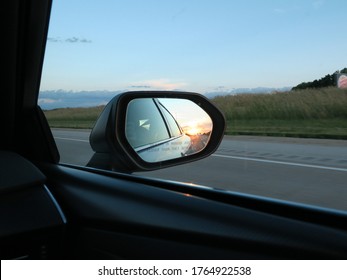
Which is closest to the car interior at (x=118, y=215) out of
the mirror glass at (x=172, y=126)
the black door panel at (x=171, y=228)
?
the black door panel at (x=171, y=228)

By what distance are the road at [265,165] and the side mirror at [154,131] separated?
814 mm

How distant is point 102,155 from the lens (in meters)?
2.44

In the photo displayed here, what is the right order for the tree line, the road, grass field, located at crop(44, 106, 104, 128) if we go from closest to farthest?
the tree line
grass field, located at crop(44, 106, 104, 128)
the road

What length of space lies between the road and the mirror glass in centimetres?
80

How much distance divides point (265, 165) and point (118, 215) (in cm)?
462

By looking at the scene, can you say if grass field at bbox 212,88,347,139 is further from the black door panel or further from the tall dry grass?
the black door panel

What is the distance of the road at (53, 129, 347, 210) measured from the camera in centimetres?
394

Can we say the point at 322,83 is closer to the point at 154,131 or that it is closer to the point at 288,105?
the point at 288,105

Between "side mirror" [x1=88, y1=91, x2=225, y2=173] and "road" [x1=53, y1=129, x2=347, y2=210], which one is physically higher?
"side mirror" [x1=88, y1=91, x2=225, y2=173]

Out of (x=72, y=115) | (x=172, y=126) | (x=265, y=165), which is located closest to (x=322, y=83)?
(x=172, y=126)

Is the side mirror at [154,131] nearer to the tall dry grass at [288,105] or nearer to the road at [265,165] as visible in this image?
the tall dry grass at [288,105]

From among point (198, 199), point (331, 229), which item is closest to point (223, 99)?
point (198, 199)

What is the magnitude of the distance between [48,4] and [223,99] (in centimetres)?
109

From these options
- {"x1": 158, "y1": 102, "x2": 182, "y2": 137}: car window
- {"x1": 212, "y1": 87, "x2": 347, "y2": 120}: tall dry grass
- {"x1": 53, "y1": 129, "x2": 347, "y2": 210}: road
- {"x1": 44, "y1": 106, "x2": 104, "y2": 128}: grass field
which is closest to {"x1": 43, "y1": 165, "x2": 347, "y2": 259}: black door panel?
{"x1": 158, "y1": 102, "x2": 182, "y2": 137}: car window
